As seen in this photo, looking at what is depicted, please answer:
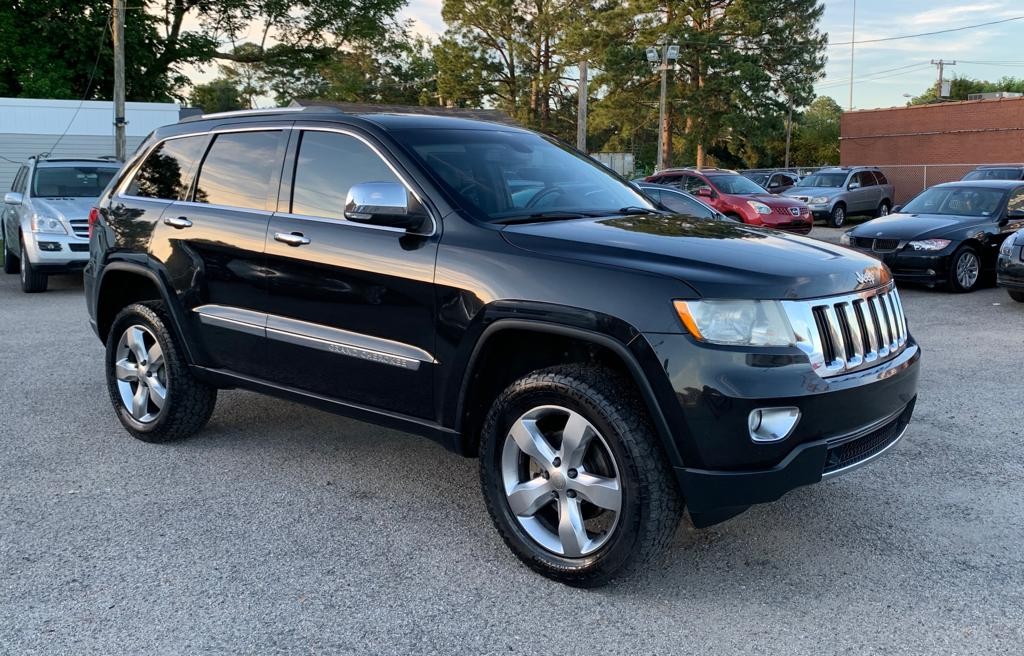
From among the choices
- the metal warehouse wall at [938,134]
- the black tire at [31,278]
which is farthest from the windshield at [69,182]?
the metal warehouse wall at [938,134]

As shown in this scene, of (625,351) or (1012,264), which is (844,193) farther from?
(625,351)

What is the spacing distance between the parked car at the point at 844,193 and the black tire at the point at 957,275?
1348 centimetres

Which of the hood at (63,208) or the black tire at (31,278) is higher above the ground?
the hood at (63,208)

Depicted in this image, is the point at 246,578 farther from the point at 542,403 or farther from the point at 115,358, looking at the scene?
the point at 115,358

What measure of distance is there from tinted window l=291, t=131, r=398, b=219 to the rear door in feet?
0.58

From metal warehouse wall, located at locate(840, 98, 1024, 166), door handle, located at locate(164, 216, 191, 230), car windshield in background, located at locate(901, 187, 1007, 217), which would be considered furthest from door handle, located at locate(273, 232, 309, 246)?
→ metal warehouse wall, located at locate(840, 98, 1024, 166)

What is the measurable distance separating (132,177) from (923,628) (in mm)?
4844

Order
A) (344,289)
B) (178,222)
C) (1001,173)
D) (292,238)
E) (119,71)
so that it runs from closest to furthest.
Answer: (344,289) < (292,238) < (178,222) < (119,71) < (1001,173)

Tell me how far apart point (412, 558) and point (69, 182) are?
11255mm

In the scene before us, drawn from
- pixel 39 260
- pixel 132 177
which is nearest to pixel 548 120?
pixel 39 260

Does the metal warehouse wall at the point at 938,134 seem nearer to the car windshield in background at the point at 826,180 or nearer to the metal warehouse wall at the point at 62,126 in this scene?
the car windshield in background at the point at 826,180


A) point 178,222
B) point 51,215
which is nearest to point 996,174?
point 51,215

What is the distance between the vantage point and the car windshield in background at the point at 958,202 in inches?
486

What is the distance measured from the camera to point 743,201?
19719 millimetres
